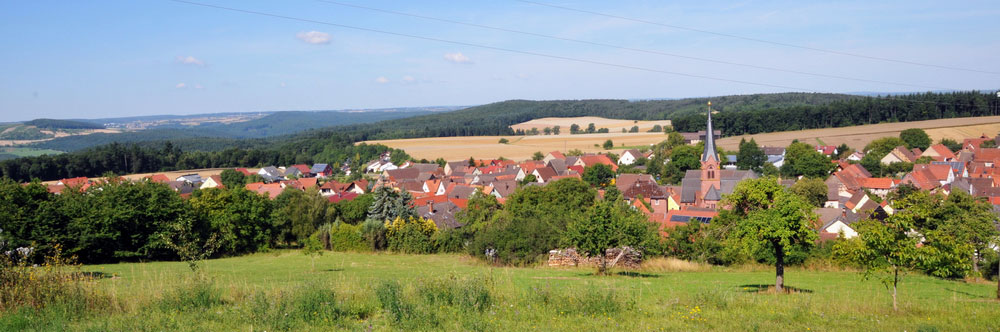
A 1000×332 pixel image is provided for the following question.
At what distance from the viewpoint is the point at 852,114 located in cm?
11181

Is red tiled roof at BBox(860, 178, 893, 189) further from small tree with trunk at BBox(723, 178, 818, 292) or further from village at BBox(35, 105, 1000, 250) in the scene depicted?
small tree with trunk at BBox(723, 178, 818, 292)

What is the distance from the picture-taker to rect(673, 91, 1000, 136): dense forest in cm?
10900

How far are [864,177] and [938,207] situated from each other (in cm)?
3808

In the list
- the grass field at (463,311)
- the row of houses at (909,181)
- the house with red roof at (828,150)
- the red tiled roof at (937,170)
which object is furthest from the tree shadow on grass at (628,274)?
the house with red roof at (828,150)

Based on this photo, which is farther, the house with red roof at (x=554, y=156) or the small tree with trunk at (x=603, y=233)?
the house with red roof at (x=554, y=156)

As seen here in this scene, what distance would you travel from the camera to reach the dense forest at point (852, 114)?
109000mm

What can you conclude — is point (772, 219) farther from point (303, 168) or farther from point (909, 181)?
point (303, 168)

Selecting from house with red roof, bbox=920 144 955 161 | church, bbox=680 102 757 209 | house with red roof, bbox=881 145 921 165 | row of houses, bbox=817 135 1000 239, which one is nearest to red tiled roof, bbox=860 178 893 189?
row of houses, bbox=817 135 1000 239

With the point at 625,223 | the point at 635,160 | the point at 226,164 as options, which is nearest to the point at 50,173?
the point at 226,164

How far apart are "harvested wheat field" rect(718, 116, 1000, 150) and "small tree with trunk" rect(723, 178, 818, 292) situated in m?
82.6

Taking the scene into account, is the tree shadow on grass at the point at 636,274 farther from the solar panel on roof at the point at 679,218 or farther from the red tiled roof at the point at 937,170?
the red tiled roof at the point at 937,170

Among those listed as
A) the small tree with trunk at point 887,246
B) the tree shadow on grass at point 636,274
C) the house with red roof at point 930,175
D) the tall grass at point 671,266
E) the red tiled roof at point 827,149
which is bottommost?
the tall grass at point 671,266

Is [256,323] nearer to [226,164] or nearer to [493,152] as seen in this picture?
[493,152]

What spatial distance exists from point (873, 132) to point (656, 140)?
35.1 metres
